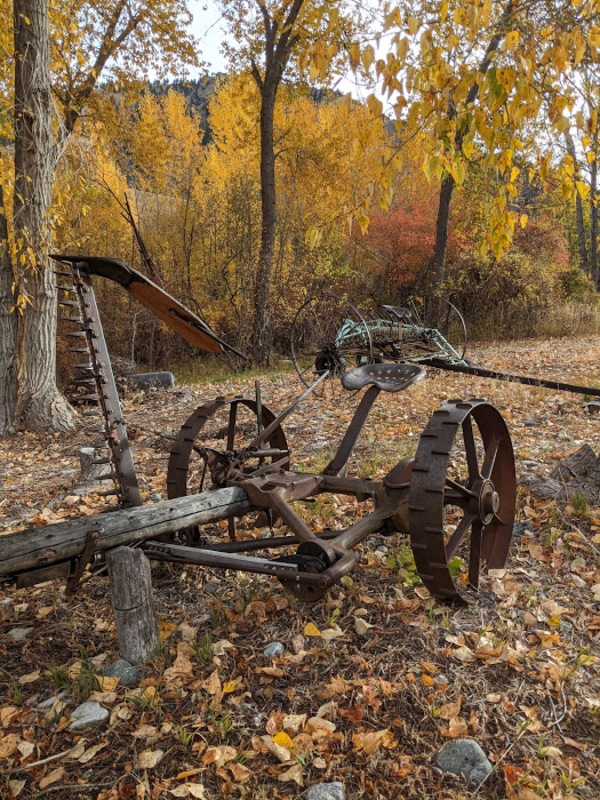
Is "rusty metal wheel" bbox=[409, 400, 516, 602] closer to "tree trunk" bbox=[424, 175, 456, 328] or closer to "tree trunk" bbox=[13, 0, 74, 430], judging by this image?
"tree trunk" bbox=[13, 0, 74, 430]

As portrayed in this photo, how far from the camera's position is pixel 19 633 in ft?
10.1

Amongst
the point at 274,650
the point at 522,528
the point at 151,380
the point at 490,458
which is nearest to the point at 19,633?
the point at 274,650

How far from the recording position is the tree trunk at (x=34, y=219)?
688 centimetres

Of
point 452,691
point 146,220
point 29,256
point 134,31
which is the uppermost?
point 134,31

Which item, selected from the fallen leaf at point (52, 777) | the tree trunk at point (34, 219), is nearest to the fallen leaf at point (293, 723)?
the fallen leaf at point (52, 777)

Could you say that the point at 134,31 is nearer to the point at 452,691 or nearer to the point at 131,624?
the point at 131,624

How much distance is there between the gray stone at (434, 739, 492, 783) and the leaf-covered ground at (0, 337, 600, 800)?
38 millimetres

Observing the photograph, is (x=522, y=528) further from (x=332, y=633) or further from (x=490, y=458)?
(x=332, y=633)

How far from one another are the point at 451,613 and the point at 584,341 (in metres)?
13.4

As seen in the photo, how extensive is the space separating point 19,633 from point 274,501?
1.64m

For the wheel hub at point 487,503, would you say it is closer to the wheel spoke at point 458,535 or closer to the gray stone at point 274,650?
the wheel spoke at point 458,535

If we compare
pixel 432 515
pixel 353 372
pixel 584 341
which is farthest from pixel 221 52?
pixel 432 515

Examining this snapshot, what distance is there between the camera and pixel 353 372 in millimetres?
3689

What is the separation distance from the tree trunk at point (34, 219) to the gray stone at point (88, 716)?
5633 mm
